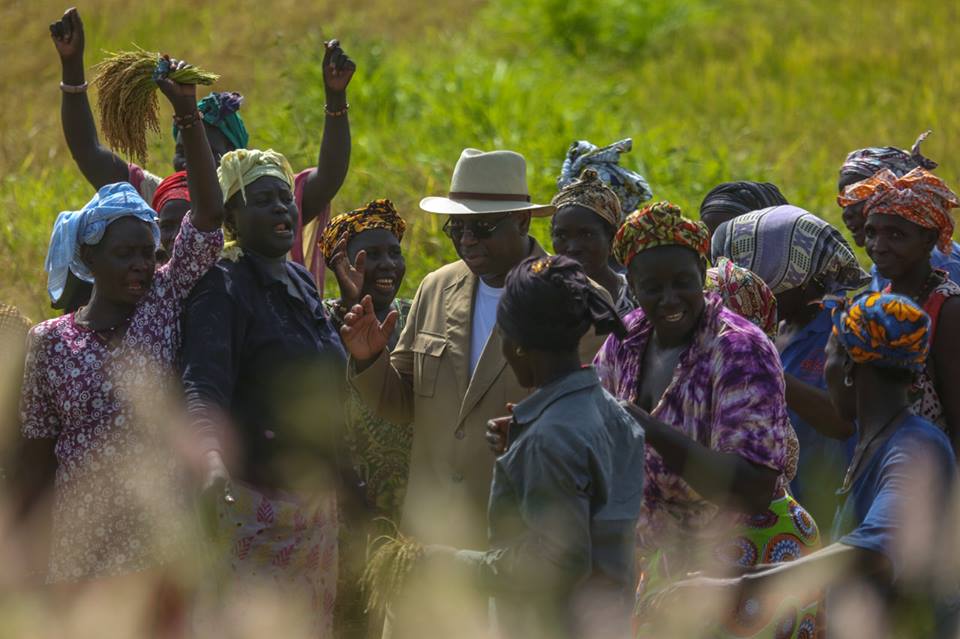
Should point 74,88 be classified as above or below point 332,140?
above

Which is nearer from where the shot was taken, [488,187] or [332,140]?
[488,187]

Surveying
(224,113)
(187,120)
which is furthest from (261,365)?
(224,113)

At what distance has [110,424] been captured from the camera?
4180 mm

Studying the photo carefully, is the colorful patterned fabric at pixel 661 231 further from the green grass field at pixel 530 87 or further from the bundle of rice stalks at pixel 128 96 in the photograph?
the green grass field at pixel 530 87

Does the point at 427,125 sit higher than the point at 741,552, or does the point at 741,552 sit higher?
the point at 741,552

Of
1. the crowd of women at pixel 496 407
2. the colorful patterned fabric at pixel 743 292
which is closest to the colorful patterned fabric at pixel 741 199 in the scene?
the crowd of women at pixel 496 407

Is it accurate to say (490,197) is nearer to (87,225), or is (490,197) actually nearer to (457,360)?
(457,360)

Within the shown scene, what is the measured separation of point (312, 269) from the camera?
6066mm

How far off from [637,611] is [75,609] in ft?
5.21

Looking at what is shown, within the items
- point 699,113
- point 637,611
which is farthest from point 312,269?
point 699,113

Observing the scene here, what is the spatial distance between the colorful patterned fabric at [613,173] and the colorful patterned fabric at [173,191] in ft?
4.93

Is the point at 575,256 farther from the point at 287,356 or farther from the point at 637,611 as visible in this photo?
the point at 637,611

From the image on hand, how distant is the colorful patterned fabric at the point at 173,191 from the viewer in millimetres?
5230

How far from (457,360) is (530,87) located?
7854mm
